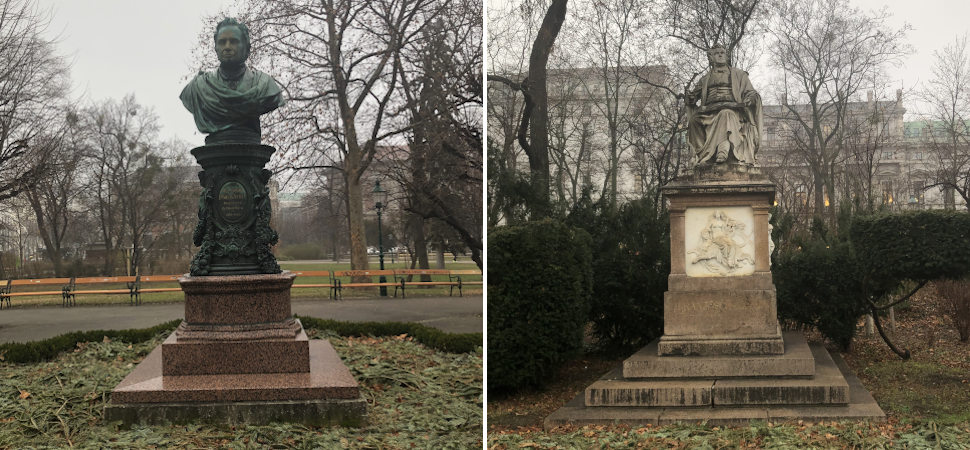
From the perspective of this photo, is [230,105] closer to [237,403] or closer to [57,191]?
[237,403]

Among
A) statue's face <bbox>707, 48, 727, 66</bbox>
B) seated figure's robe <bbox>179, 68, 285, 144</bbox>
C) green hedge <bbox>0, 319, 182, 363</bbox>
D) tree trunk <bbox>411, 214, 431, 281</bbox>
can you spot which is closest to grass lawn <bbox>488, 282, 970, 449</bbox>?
seated figure's robe <bbox>179, 68, 285, 144</bbox>

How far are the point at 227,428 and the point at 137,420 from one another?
700mm

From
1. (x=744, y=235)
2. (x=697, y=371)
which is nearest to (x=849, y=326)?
(x=744, y=235)

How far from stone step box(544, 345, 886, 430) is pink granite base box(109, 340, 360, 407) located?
6.05ft

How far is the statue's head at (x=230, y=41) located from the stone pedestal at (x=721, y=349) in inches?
173

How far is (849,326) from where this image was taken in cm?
993

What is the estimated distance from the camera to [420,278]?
17734 millimetres

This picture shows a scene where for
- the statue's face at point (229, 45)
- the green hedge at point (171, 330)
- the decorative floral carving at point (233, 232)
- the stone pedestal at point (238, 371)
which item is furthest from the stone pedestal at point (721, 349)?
the statue's face at point (229, 45)

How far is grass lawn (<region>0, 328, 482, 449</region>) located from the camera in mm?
5426

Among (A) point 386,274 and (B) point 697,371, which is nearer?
(B) point 697,371

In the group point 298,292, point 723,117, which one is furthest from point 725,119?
point 298,292

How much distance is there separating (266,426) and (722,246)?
4987 mm

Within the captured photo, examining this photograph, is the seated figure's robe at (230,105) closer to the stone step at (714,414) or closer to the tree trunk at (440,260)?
the stone step at (714,414)

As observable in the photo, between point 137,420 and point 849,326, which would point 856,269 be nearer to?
point 849,326
